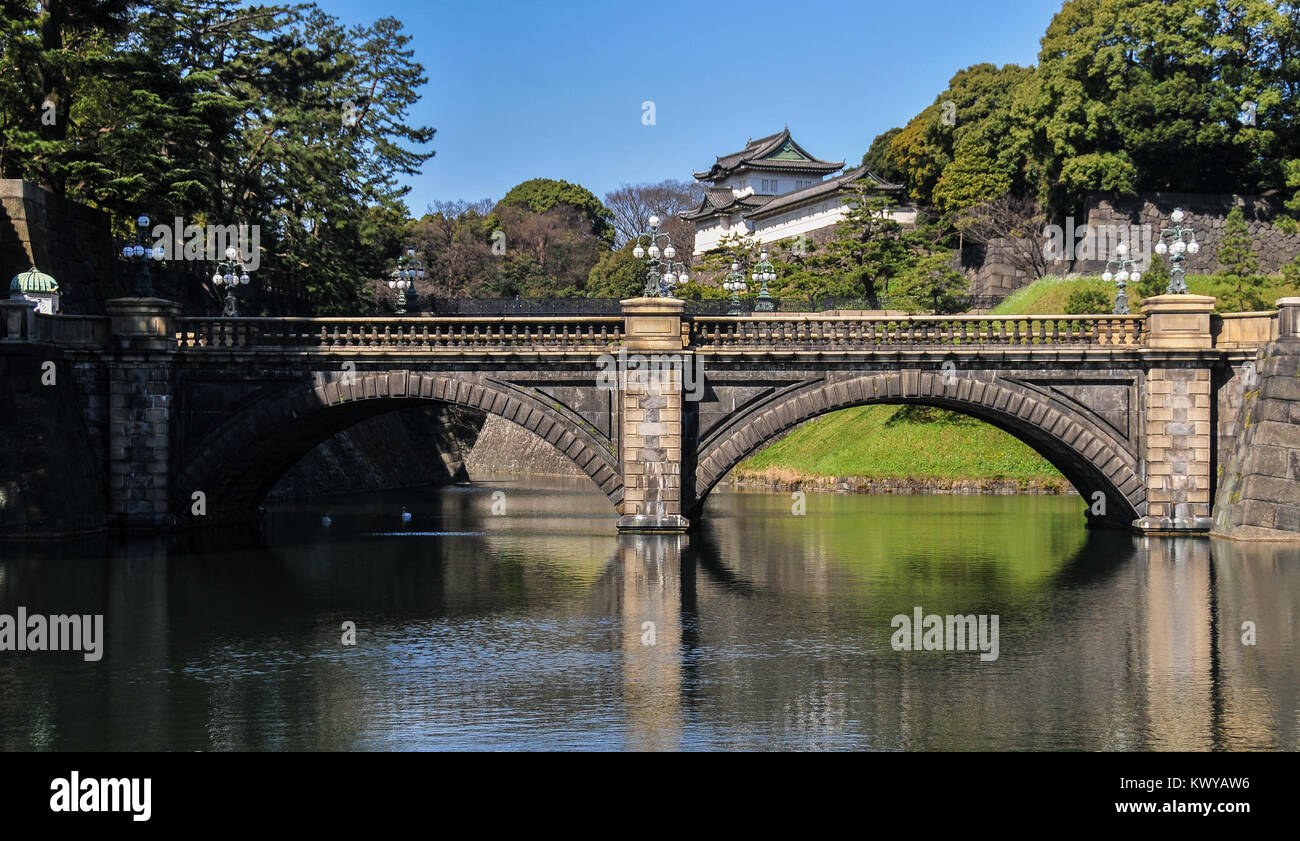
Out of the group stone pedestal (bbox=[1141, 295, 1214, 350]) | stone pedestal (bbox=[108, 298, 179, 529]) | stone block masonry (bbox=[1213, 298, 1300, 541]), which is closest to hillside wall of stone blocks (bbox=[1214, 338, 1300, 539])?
stone block masonry (bbox=[1213, 298, 1300, 541])

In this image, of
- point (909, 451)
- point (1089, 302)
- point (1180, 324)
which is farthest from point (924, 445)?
point (1180, 324)

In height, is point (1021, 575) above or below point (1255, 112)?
below

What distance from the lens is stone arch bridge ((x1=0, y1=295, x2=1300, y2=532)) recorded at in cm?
3747

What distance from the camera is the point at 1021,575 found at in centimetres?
3072

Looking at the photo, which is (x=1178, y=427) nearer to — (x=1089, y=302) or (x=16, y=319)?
(x=1089, y=302)

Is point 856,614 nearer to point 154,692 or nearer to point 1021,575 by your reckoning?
point 1021,575

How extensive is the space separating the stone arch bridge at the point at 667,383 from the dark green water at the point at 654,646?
2405 millimetres

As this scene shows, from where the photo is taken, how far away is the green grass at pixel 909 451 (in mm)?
57000

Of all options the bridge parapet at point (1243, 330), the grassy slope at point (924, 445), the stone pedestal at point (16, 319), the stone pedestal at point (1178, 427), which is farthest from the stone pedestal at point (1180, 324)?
the stone pedestal at point (16, 319)

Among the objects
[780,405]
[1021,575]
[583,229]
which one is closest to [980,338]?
[780,405]

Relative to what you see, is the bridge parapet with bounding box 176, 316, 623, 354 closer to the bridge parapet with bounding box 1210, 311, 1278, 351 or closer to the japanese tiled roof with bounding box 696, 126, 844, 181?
the bridge parapet with bounding box 1210, 311, 1278, 351
